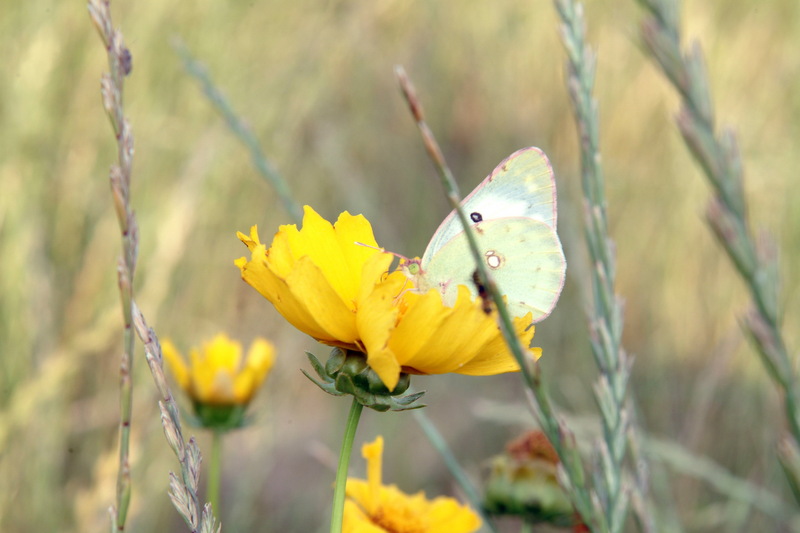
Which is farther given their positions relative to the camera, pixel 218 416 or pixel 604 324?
pixel 218 416

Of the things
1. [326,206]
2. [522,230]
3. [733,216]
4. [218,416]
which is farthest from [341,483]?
[326,206]

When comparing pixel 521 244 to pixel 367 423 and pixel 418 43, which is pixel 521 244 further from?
pixel 418 43

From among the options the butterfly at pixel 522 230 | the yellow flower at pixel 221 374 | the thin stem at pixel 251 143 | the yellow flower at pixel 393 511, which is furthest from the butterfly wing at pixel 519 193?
the yellow flower at pixel 221 374

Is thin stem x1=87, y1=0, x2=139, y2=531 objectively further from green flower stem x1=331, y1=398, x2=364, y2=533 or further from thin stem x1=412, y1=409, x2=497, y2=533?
thin stem x1=412, y1=409, x2=497, y2=533

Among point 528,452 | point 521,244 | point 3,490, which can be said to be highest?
point 3,490

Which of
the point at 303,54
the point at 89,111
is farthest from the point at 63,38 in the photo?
the point at 303,54

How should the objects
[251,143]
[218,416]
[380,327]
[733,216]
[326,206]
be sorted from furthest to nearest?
[326,206], [218,416], [251,143], [380,327], [733,216]

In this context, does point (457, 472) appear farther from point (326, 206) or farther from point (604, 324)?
point (326, 206)

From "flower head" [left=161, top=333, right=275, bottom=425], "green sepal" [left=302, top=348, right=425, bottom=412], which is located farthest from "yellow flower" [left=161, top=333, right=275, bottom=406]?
"green sepal" [left=302, top=348, right=425, bottom=412]
